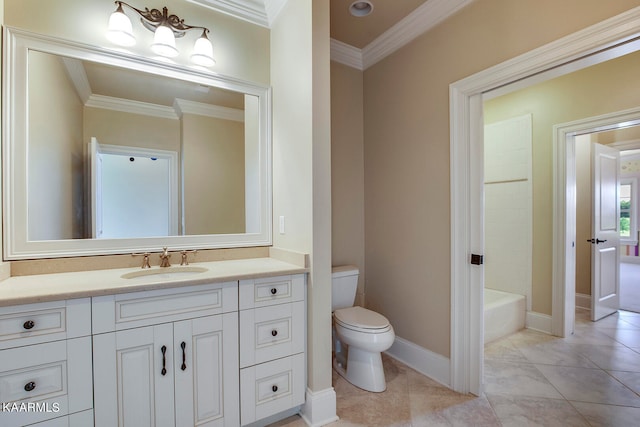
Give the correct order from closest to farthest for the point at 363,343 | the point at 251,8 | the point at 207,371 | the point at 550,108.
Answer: the point at 207,371, the point at 363,343, the point at 251,8, the point at 550,108

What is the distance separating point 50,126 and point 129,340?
1.24 m

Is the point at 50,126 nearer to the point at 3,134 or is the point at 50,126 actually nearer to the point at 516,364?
the point at 3,134

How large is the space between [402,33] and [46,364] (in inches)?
114

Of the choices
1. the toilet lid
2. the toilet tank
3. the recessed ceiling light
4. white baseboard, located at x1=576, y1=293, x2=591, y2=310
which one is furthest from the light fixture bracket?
white baseboard, located at x1=576, y1=293, x2=591, y2=310

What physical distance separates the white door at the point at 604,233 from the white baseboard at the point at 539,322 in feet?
2.76

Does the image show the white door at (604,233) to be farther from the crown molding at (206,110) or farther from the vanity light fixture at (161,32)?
the vanity light fixture at (161,32)

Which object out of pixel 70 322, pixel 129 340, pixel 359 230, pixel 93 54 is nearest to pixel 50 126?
pixel 93 54

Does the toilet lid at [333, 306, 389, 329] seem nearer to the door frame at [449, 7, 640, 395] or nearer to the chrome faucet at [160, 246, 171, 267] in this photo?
the door frame at [449, 7, 640, 395]

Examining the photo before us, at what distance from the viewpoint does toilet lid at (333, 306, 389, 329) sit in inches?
76.6

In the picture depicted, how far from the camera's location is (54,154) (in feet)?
5.24

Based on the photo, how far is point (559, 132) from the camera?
110 inches

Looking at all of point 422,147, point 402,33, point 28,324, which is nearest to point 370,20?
point 402,33

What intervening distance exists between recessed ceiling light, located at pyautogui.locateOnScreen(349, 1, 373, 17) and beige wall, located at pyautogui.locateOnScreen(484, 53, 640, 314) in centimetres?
201

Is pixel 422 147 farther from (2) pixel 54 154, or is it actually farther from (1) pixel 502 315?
(2) pixel 54 154
